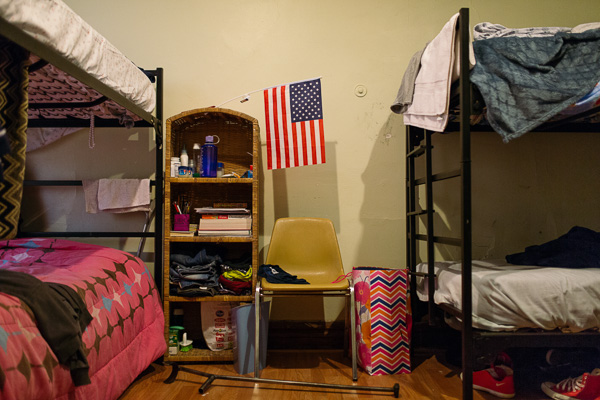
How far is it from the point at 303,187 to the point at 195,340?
131 centimetres

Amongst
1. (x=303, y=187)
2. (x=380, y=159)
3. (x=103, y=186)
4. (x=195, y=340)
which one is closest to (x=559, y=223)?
(x=380, y=159)

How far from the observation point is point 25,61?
1.59 metres

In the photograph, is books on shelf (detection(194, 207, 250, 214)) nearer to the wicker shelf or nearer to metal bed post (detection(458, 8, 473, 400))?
the wicker shelf

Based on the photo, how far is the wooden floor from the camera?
222 centimetres

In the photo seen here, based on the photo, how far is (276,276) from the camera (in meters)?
2.58

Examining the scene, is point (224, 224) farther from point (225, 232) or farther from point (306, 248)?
point (306, 248)

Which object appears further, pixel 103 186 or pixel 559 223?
pixel 559 223

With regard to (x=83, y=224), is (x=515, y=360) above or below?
below

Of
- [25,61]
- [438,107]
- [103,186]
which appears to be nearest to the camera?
[25,61]

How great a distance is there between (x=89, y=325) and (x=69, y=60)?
1.10 meters

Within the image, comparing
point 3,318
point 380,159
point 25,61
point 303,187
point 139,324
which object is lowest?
point 139,324

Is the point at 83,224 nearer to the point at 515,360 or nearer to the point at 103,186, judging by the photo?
the point at 103,186

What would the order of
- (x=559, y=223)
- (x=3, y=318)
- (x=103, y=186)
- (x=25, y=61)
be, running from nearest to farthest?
(x=3, y=318), (x=25, y=61), (x=103, y=186), (x=559, y=223)

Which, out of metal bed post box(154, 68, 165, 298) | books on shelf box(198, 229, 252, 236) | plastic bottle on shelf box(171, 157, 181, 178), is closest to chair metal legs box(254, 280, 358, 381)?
books on shelf box(198, 229, 252, 236)
